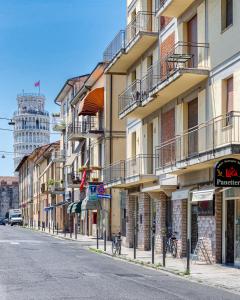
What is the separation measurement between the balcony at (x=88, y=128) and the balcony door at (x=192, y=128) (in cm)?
2118

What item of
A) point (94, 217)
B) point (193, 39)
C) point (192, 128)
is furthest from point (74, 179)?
point (192, 128)

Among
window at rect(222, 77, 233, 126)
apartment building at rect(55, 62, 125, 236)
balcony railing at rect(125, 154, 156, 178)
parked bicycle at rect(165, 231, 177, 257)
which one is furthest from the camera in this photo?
apartment building at rect(55, 62, 125, 236)

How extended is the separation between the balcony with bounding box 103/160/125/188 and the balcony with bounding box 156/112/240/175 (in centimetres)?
646

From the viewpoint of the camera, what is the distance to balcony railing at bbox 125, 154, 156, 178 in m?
31.6

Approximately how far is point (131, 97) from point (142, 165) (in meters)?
3.22

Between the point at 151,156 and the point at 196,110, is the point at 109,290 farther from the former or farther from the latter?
the point at 151,156

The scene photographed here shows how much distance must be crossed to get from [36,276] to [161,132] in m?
13.3

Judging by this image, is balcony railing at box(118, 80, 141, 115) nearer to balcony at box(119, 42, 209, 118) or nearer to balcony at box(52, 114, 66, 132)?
balcony at box(119, 42, 209, 118)

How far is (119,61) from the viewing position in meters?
34.2

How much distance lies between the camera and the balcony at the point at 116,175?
34562mm

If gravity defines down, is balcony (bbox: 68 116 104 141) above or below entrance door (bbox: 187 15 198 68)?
below

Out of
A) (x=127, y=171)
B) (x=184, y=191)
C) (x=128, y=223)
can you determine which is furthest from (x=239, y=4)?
(x=128, y=223)

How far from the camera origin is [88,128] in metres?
51.1

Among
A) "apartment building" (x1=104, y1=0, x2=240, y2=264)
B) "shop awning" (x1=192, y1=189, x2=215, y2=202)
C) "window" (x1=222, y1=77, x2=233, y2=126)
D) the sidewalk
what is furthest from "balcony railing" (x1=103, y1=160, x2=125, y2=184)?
"window" (x1=222, y1=77, x2=233, y2=126)
